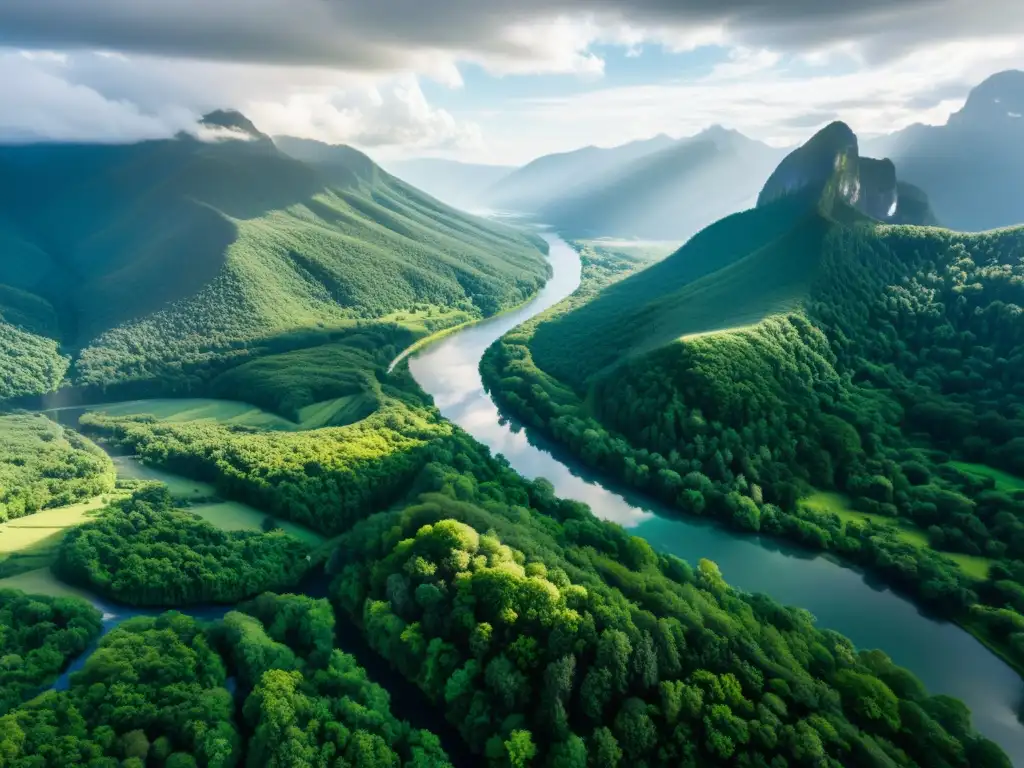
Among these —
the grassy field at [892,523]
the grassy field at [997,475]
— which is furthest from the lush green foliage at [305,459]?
the grassy field at [997,475]

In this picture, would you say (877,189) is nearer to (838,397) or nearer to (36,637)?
(838,397)

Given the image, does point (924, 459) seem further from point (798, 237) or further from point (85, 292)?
point (85, 292)

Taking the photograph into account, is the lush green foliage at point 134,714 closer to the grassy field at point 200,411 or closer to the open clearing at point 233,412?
the open clearing at point 233,412

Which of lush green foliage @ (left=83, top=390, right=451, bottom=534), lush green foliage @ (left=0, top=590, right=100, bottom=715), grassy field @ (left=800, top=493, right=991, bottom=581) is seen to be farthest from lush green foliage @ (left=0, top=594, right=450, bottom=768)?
grassy field @ (left=800, top=493, right=991, bottom=581)

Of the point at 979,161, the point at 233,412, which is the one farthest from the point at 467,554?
the point at 979,161

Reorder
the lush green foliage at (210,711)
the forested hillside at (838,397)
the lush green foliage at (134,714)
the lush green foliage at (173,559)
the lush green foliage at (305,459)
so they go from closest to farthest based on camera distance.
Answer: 1. the lush green foliage at (134,714)
2. the lush green foliage at (210,711)
3. the lush green foliage at (173,559)
4. the forested hillside at (838,397)
5. the lush green foliage at (305,459)
